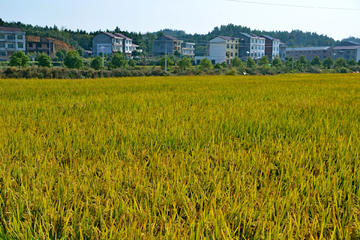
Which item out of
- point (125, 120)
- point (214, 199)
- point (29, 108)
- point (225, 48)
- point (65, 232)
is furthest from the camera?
point (225, 48)

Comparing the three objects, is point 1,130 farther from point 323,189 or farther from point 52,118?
point 323,189

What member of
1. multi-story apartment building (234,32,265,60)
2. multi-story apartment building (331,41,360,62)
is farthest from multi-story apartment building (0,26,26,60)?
multi-story apartment building (331,41,360,62)

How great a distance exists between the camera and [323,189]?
5.27 feet

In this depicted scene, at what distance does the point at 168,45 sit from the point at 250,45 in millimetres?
26199

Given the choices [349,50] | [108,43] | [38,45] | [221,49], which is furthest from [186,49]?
[349,50]

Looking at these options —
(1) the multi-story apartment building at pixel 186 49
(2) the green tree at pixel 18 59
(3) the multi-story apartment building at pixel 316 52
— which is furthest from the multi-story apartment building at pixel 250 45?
(2) the green tree at pixel 18 59

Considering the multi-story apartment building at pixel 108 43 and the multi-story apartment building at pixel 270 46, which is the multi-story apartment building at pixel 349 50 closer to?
the multi-story apartment building at pixel 270 46

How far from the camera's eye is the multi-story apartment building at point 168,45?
92.5m

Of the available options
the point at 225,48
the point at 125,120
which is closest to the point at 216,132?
the point at 125,120

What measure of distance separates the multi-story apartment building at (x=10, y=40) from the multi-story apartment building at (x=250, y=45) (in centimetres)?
5356

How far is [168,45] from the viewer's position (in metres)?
93.0

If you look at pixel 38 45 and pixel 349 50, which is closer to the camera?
pixel 38 45

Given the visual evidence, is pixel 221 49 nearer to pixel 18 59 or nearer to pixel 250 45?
pixel 250 45

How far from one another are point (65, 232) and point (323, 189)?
129 centimetres
